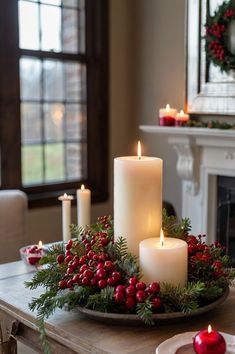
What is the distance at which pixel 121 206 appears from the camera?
A: 4.68 ft

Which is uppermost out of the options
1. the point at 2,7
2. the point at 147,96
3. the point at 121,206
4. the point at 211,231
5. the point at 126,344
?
the point at 2,7

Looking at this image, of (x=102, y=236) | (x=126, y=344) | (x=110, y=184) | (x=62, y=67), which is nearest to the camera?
(x=126, y=344)

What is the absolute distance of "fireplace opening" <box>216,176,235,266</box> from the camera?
3.42m

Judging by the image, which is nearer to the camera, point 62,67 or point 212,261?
point 212,261

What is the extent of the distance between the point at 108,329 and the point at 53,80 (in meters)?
2.70

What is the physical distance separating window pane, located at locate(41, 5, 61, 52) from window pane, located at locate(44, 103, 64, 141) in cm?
40

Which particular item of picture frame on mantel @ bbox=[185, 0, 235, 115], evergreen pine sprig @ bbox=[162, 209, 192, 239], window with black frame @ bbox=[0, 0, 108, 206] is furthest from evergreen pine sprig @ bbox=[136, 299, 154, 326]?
window with black frame @ bbox=[0, 0, 108, 206]

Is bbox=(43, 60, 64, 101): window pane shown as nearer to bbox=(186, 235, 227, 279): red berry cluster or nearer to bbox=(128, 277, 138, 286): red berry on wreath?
bbox=(186, 235, 227, 279): red berry cluster

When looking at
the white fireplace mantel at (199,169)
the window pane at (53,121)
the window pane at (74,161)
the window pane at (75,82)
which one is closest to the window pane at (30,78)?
the window pane at (53,121)

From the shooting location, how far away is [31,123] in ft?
11.9

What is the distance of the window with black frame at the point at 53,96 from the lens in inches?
136

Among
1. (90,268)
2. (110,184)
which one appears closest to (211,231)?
(110,184)

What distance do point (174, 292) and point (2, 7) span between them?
8.61ft

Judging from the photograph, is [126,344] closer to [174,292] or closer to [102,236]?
[174,292]
